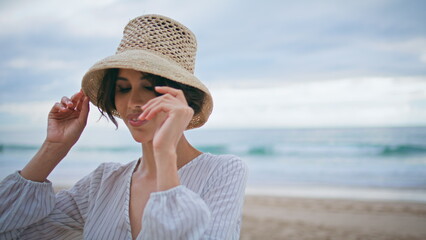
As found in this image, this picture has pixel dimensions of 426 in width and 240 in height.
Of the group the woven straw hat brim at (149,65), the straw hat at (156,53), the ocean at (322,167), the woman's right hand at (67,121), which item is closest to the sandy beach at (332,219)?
the ocean at (322,167)

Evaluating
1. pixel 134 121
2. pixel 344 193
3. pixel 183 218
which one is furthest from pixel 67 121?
pixel 344 193

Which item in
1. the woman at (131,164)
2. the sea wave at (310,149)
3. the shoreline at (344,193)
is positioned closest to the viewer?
the woman at (131,164)

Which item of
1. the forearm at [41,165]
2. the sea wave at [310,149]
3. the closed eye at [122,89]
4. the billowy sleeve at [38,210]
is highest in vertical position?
the closed eye at [122,89]

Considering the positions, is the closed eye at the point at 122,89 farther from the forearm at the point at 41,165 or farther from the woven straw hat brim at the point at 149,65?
the forearm at the point at 41,165

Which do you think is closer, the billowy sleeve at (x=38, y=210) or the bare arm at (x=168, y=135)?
the bare arm at (x=168, y=135)

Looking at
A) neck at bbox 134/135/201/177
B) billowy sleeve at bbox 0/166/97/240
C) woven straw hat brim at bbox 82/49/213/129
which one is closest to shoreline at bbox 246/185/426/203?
neck at bbox 134/135/201/177

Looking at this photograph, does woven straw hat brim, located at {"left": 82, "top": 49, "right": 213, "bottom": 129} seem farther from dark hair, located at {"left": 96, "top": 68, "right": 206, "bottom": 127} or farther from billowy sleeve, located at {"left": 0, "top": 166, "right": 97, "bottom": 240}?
billowy sleeve, located at {"left": 0, "top": 166, "right": 97, "bottom": 240}

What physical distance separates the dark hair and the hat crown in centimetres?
11

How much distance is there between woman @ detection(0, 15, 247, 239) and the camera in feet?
4.78

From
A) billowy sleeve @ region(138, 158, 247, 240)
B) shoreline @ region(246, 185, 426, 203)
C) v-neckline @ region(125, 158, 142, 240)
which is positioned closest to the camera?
billowy sleeve @ region(138, 158, 247, 240)

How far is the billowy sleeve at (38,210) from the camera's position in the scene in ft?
5.54

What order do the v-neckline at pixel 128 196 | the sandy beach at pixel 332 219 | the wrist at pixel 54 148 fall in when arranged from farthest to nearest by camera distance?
the sandy beach at pixel 332 219, the wrist at pixel 54 148, the v-neckline at pixel 128 196

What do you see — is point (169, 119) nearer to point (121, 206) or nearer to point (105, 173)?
point (121, 206)

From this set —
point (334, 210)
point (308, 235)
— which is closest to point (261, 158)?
point (334, 210)
